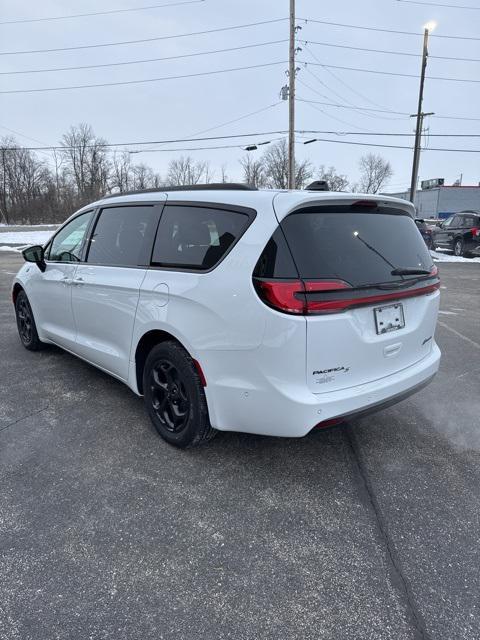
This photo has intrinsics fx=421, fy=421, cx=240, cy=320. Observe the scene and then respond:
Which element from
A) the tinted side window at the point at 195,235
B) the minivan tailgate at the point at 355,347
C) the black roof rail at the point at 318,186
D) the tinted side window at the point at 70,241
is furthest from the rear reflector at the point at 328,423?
the tinted side window at the point at 70,241

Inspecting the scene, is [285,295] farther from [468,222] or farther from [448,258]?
[468,222]

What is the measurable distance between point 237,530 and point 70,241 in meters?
3.18

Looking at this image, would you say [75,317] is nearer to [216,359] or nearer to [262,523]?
[216,359]

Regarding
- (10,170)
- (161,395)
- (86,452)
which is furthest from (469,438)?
(10,170)

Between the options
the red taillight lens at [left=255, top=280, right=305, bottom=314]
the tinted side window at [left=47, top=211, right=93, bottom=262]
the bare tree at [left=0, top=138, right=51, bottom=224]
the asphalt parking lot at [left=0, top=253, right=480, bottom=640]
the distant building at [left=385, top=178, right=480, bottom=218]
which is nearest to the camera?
the asphalt parking lot at [left=0, top=253, right=480, bottom=640]

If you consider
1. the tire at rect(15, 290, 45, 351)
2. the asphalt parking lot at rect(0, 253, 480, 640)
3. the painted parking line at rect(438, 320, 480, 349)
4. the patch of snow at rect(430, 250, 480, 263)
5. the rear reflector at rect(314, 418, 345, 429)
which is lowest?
the patch of snow at rect(430, 250, 480, 263)

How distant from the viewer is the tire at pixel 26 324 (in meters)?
4.96

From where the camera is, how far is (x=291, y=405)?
227 centimetres

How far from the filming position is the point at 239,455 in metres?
2.92

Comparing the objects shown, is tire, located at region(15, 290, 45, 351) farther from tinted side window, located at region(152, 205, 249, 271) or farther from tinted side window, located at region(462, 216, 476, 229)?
tinted side window, located at region(462, 216, 476, 229)

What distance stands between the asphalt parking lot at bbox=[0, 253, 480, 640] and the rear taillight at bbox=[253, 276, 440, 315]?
1.14 m

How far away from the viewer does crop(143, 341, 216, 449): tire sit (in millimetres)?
2688

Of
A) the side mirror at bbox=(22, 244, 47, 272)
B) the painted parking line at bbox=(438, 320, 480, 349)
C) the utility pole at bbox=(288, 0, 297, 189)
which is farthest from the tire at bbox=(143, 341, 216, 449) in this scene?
the utility pole at bbox=(288, 0, 297, 189)

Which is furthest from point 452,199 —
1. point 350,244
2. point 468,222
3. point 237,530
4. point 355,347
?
point 237,530
